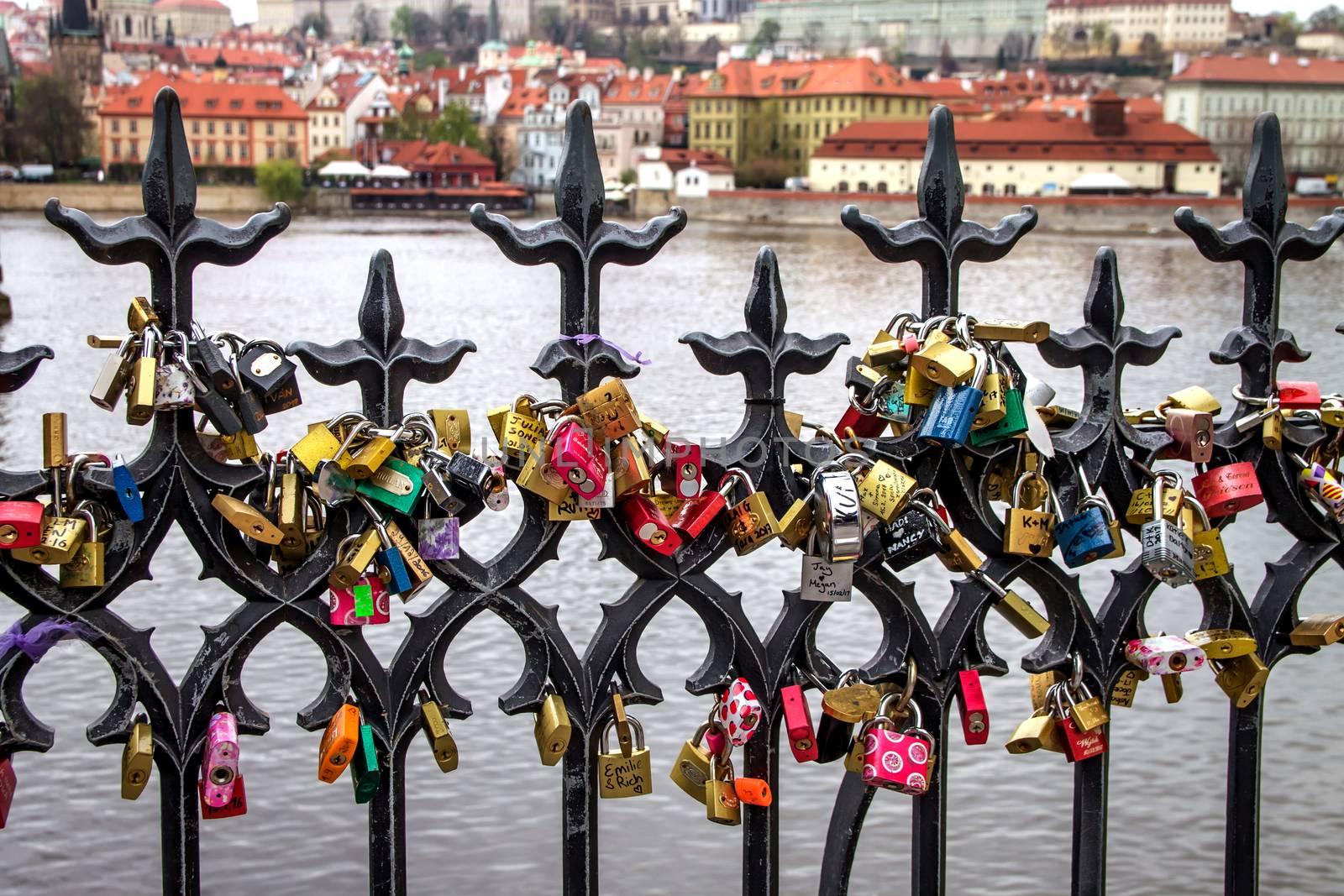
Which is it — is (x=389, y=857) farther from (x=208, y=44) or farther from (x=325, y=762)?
(x=208, y=44)

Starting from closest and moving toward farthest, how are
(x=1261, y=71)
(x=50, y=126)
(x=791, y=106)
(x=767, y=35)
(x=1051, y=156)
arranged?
(x=1051, y=156)
(x=50, y=126)
(x=1261, y=71)
(x=791, y=106)
(x=767, y=35)

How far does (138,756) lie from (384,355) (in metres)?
0.36

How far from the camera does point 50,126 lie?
54312 millimetres

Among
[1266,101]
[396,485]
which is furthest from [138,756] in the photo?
[1266,101]

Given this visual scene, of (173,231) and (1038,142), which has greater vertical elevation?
(1038,142)

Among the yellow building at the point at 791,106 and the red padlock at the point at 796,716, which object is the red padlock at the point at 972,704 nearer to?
the red padlock at the point at 796,716

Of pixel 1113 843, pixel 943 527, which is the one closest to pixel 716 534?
pixel 943 527

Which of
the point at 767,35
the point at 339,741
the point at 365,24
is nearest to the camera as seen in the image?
the point at 339,741

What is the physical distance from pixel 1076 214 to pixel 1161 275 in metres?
22.2

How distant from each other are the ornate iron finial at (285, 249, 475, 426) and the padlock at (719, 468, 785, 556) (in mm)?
243

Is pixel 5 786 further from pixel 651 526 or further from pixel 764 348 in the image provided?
pixel 764 348

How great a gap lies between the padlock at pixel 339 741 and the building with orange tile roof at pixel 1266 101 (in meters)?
62.1

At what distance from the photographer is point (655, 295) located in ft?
60.2

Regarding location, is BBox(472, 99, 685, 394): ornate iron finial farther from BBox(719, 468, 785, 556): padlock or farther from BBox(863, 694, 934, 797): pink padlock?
BBox(863, 694, 934, 797): pink padlock
